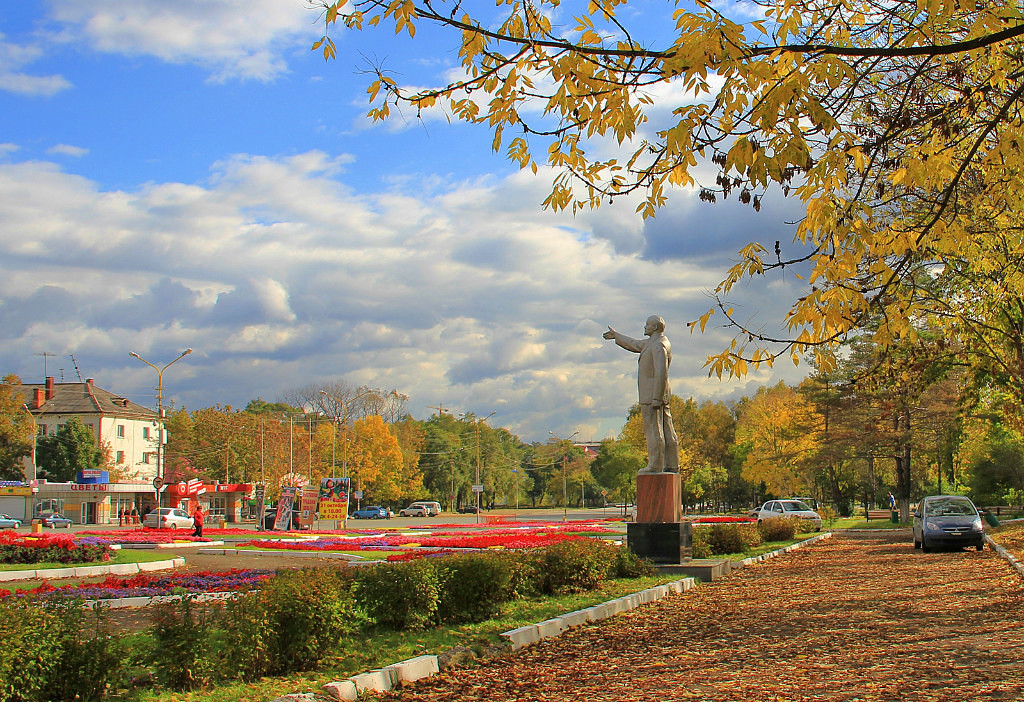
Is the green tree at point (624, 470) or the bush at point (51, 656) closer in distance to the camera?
the bush at point (51, 656)

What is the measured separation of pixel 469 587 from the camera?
9406 millimetres

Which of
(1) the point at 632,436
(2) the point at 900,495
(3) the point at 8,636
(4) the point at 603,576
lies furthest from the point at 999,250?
(1) the point at 632,436

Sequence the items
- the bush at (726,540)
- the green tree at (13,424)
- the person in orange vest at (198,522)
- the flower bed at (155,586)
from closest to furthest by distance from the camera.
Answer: the flower bed at (155,586) < the bush at (726,540) < the person in orange vest at (198,522) < the green tree at (13,424)

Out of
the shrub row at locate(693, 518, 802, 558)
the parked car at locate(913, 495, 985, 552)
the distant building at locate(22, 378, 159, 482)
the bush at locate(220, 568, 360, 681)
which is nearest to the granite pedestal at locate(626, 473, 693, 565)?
the shrub row at locate(693, 518, 802, 558)

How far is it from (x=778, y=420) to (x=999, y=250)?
4342 cm

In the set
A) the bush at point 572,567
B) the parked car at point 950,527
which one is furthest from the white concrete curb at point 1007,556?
the bush at point 572,567

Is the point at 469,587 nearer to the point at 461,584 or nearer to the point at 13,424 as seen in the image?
the point at 461,584

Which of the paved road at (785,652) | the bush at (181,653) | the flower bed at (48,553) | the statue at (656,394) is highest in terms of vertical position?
A: the statue at (656,394)

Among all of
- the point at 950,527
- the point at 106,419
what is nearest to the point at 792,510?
the point at 950,527

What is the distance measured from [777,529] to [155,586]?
753 inches

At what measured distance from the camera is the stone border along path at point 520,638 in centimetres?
626

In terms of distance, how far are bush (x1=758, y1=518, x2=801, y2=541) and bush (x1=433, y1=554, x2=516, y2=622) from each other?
1811cm

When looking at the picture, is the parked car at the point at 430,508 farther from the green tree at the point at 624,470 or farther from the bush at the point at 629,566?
the bush at the point at 629,566

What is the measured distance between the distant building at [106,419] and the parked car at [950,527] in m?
70.7
